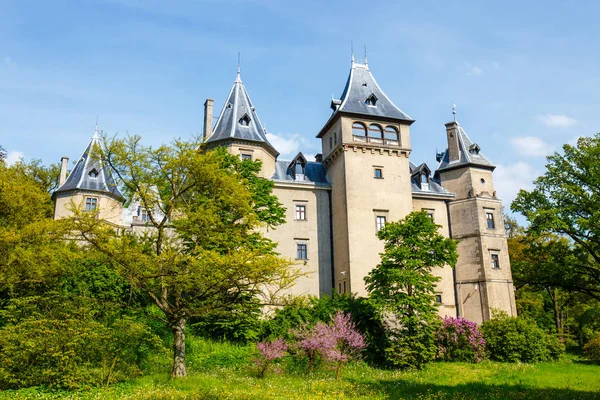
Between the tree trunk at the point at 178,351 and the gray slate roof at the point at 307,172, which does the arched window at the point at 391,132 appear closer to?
the gray slate roof at the point at 307,172

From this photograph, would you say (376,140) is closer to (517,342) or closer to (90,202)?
(517,342)

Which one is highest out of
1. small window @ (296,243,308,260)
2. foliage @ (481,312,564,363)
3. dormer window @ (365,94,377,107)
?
dormer window @ (365,94,377,107)

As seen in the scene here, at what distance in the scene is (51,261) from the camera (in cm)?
2050

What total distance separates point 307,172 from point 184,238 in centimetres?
1652

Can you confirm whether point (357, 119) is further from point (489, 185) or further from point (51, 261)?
point (51, 261)

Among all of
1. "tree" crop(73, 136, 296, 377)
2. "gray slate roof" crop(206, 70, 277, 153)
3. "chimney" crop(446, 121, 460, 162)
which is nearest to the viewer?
"tree" crop(73, 136, 296, 377)

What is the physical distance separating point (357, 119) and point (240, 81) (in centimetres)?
922

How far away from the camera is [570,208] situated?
24.8 meters

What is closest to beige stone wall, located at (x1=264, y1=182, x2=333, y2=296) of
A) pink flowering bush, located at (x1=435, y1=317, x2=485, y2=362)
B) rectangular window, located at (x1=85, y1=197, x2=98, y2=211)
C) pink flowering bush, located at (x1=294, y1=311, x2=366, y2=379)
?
pink flowering bush, located at (x1=294, y1=311, x2=366, y2=379)

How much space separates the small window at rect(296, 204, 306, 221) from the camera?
32.3 metres

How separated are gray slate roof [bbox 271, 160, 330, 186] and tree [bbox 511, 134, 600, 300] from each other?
13.0 meters

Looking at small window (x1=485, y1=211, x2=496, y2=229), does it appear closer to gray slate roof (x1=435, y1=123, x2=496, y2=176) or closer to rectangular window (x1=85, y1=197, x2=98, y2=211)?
gray slate roof (x1=435, y1=123, x2=496, y2=176)

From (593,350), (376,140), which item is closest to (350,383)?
(593,350)

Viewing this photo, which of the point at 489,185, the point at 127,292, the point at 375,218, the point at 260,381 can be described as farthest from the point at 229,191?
the point at 489,185
